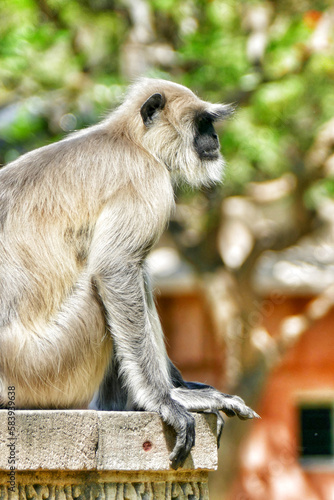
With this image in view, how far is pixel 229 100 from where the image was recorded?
26.1 feet

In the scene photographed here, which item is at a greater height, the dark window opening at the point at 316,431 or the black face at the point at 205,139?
the black face at the point at 205,139

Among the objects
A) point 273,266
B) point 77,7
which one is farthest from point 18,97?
point 273,266

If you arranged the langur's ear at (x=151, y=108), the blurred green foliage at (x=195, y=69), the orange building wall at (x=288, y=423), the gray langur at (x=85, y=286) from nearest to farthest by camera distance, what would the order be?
1. the gray langur at (x=85, y=286)
2. the langur's ear at (x=151, y=108)
3. the blurred green foliage at (x=195, y=69)
4. the orange building wall at (x=288, y=423)

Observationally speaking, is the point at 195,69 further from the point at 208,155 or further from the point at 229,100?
the point at 208,155

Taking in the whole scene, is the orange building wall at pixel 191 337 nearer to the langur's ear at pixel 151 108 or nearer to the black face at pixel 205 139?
the black face at pixel 205 139

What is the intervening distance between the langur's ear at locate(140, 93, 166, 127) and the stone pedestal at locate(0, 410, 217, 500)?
152 centimetres

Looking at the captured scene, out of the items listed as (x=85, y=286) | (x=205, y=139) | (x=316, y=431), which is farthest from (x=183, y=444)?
(x=316, y=431)

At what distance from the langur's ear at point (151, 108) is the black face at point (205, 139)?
254mm

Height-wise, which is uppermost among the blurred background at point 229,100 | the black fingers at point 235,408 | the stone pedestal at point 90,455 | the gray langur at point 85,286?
the blurred background at point 229,100

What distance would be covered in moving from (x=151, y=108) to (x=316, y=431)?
8.12 meters

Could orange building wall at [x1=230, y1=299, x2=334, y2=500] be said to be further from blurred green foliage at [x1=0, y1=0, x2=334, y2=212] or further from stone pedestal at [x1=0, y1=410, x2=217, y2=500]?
stone pedestal at [x1=0, y1=410, x2=217, y2=500]

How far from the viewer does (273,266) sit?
10961 millimetres

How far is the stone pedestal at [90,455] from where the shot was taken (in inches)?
127

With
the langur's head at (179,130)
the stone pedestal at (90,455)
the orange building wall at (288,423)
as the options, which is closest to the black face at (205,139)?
the langur's head at (179,130)
